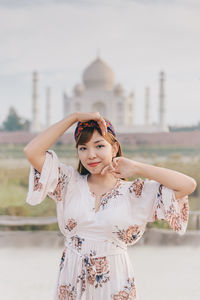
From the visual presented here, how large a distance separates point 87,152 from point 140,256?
2.72 meters

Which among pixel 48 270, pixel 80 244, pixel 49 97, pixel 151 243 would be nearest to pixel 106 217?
pixel 80 244

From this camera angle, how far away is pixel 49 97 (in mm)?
17984

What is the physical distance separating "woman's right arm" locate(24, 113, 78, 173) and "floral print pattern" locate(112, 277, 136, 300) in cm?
37

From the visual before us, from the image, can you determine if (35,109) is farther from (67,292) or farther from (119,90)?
(67,292)

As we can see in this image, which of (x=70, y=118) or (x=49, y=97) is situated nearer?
(x=70, y=118)

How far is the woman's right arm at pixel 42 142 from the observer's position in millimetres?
900

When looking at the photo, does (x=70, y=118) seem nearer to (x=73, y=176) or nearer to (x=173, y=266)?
(x=73, y=176)

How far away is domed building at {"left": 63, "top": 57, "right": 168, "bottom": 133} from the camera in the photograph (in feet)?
60.4

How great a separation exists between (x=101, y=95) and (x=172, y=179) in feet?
58.7

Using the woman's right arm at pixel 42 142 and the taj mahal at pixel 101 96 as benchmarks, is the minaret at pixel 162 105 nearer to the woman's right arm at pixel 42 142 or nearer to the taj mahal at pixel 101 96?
the taj mahal at pixel 101 96

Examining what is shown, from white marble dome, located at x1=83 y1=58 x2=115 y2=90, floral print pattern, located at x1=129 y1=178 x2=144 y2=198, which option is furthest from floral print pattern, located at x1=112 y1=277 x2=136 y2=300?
white marble dome, located at x1=83 y1=58 x2=115 y2=90

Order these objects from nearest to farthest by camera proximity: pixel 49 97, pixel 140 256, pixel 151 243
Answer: pixel 140 256 → pixel 151 243 → pixel 49 97

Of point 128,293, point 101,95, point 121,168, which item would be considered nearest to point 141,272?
point 128,293

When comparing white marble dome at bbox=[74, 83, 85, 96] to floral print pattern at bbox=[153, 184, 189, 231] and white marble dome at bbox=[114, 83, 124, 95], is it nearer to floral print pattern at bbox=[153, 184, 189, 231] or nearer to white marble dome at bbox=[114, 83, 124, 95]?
white marble dome at bbox=[114, 83, 124, 95]
